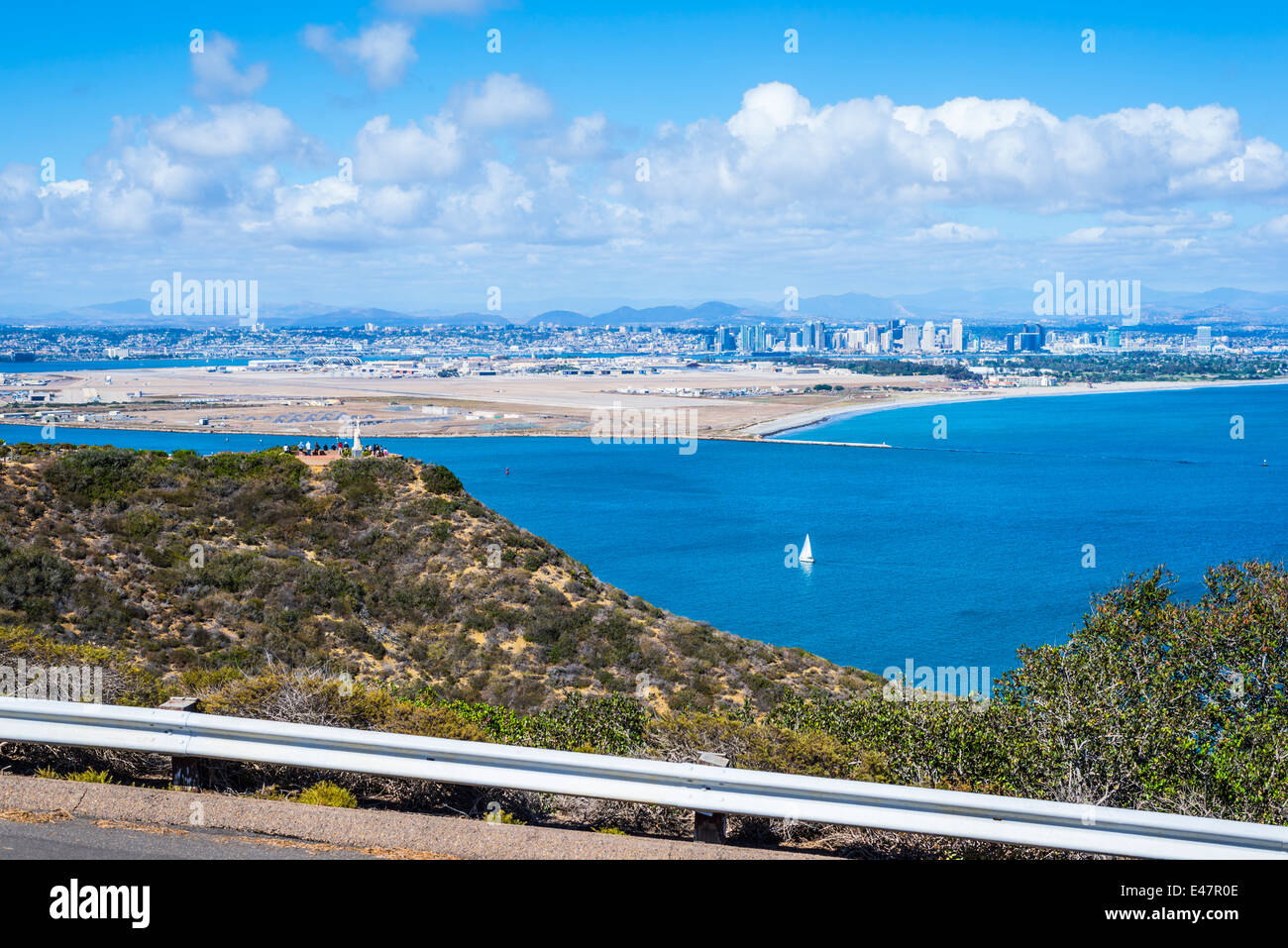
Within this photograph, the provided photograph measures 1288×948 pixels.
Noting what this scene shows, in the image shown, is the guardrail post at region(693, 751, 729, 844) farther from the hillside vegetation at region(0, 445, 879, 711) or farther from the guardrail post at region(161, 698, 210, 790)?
the hillside vegetation at region(0, 445, 879, 711)

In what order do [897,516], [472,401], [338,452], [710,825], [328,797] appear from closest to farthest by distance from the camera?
[710,825]
[328,797]
[338,452]
[897,516]
[472,401]

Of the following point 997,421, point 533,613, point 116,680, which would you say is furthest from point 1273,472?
point 116,680

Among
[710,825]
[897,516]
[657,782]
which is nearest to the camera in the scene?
[657,782]

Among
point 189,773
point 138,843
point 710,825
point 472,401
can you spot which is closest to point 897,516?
point 710,825

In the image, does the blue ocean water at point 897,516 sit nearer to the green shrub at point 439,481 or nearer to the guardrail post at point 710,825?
the guardrail post at point 710,825

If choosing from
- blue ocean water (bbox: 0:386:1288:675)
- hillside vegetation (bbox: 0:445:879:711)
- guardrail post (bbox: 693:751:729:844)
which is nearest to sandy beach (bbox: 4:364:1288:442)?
blue ocean water (bbox: 0:386:1288:675)

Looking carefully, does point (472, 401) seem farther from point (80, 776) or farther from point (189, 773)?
point (189, 773)
